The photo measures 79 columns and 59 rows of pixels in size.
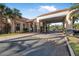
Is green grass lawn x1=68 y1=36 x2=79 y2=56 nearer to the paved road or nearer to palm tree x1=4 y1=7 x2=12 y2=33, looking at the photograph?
the paved road

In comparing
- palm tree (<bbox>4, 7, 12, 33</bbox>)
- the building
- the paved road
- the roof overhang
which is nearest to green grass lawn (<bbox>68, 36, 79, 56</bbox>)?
the paved road

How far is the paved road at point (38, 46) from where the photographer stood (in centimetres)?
702

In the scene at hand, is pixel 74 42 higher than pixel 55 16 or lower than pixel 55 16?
lower

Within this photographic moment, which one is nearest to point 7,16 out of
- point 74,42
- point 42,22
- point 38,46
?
point 42,22

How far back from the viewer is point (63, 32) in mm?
7703

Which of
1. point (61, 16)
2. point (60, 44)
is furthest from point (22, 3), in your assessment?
point (60, 44)

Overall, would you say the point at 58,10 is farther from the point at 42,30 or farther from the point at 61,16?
the point at 42,30

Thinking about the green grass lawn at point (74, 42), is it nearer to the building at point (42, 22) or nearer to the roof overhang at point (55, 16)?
the building at point (42, 22)

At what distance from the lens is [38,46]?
300 inches

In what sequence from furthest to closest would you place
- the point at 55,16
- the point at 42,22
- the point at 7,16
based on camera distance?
the point at 7,16
the point at 42,22
the point at 55,16

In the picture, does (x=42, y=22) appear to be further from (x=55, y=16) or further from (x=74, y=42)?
(x=74, y=42)

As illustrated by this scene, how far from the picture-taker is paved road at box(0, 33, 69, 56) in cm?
702

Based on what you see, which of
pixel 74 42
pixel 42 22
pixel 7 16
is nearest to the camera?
pixel 74 42

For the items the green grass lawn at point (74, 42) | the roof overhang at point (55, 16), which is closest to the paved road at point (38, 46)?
the green grass lawn at point (74, 42)
